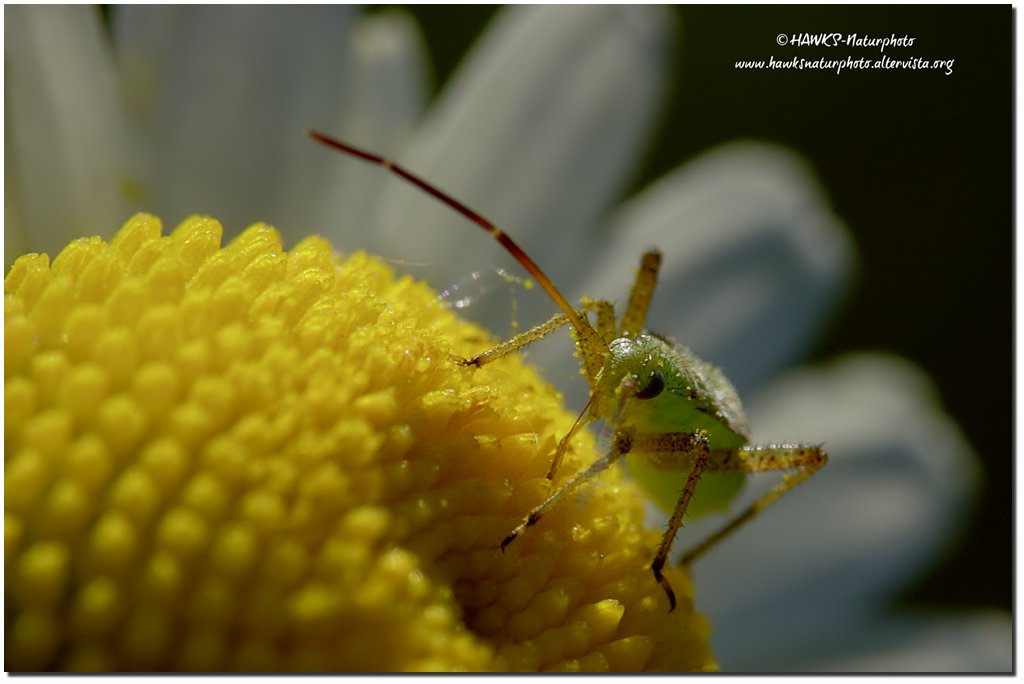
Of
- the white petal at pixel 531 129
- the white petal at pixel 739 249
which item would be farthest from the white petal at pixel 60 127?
the white petal at pixel 739 249

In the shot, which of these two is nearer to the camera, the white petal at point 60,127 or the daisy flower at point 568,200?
the white petal at point 60,127

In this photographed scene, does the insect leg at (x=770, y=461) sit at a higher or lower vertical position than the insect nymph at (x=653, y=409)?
lower

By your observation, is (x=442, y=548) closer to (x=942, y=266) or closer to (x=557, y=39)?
(x=557, y=39)

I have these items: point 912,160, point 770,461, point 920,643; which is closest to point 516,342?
point 770,461

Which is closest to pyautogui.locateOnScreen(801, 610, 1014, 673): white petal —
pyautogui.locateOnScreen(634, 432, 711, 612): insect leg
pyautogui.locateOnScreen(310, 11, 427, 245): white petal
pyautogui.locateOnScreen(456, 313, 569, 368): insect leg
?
pyautogui.locateOnScreen(634, 432, 711, 612): insect leg

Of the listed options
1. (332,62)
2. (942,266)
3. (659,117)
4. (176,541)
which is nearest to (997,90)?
(942,266)

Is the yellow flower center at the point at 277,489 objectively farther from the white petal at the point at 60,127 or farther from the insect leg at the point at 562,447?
the white petal at the point at 60,127

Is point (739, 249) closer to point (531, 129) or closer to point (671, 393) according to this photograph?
point (531, 129)
